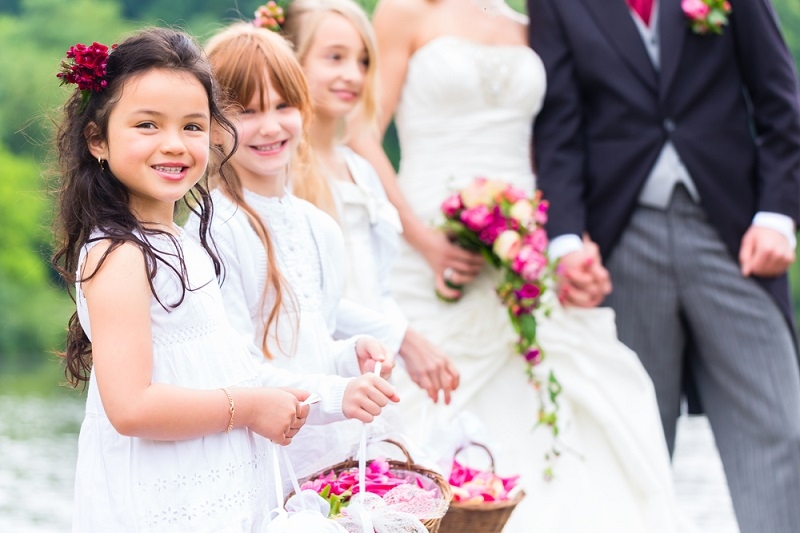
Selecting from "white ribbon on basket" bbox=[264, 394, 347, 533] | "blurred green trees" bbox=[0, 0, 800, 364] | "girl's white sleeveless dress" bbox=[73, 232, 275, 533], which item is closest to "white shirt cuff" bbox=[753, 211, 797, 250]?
"white ribbon on basket" bbox=[264, 394, 347, 533]

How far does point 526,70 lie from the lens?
452cm

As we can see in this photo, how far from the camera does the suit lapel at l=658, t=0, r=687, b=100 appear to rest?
171 inches

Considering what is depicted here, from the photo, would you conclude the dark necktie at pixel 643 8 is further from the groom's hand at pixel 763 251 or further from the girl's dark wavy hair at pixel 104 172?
the girl's dark wavy hair at pixel 104 172

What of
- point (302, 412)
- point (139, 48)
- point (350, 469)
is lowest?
point (350, 469)

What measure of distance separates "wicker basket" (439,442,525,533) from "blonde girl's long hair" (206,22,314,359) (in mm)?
688

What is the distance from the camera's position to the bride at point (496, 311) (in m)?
4.27

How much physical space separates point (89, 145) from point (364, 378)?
81cm

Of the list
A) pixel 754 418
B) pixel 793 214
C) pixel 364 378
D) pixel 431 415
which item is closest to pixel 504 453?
pixel 431 415

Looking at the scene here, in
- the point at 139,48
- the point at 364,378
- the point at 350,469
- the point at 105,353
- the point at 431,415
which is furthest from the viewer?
the point at 431,415

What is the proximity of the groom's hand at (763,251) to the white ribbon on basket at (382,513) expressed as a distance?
2.03 m

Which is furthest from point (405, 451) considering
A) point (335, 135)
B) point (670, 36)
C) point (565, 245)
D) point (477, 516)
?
point (670, 36)

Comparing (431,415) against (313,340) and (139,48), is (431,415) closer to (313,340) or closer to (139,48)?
(313,340)

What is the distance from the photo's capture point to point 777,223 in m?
4.34

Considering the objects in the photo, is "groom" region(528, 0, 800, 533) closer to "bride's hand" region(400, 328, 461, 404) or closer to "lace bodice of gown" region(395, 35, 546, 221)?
"lace bodice of gown" region(395, 35, 546, 221)
